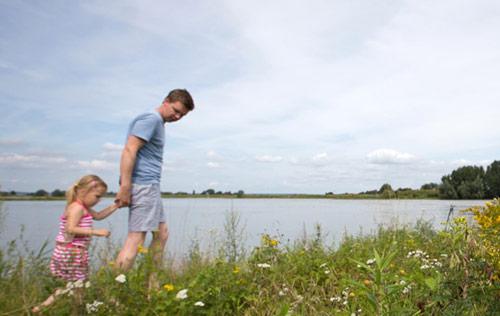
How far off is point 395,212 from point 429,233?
1.98 ft

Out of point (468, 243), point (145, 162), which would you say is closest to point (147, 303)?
point (145, 162)

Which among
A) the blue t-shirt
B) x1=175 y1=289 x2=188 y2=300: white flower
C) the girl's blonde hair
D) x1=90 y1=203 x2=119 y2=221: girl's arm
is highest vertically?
the blue t-shirt

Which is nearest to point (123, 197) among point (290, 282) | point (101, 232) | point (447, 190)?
point (101, 232)

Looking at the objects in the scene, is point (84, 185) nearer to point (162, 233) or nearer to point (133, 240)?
point (133, 240)

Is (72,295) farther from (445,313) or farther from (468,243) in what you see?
(468,243)

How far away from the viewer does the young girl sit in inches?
118

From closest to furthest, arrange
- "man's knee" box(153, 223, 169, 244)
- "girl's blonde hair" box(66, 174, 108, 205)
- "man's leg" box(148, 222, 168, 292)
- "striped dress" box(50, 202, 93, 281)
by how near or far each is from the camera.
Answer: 1. "man's leg" box(148, 222, 168, 292)
2. "striped dress" box(50, 202, 93, 281)
3. "girl's blonde hair" box(66, 174, 108, 205)
4. "man's knee" box(153, 223, 169, 244)

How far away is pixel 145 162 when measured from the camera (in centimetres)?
331

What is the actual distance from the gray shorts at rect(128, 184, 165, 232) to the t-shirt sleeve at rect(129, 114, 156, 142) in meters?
0.40

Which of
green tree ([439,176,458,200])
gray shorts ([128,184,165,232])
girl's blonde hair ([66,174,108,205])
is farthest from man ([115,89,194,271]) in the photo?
green tree ([439,176,458,200])

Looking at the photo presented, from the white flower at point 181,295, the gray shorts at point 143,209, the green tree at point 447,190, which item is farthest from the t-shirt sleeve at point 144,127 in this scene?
the green tree at point 447,190

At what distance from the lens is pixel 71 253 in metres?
2.91

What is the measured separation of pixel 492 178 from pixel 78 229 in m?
34.3

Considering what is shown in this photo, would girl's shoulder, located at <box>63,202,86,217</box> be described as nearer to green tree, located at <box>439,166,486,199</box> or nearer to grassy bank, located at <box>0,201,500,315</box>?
grassy bank, located at <box>0,201,500,315</box>
